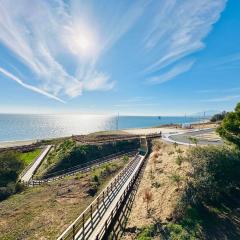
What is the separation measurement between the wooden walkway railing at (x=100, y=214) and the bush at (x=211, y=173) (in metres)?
7.18

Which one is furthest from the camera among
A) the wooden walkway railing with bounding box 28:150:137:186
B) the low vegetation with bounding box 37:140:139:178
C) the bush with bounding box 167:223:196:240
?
the low vegetation with bounding box 37:140:139:178

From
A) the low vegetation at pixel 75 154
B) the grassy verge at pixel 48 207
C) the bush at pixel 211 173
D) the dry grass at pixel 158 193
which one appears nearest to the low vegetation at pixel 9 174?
the grassy verge at pixel 48 207

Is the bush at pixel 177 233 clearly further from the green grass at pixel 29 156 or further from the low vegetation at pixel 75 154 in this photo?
the green grass at pixel 29 156

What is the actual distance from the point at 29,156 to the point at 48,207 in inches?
1387

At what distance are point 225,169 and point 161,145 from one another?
83.2 ft

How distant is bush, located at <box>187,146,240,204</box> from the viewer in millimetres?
23359

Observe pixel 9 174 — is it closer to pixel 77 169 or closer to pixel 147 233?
pixel 77 169

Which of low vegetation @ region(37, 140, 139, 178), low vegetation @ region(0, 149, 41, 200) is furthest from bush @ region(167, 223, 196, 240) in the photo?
low vegetation @ region(37, 140, 139, 178)

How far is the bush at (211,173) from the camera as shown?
76.6ft

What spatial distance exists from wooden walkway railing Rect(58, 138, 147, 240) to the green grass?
28.1 metres

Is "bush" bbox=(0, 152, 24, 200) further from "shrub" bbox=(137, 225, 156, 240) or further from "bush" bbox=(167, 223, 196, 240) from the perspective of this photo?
"bush" bbox=(167, 223, 196, 240)

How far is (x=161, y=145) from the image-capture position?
50250 millimetres

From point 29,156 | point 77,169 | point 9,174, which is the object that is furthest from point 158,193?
point 29,156

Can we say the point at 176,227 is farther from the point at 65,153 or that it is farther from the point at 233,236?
the point at 65,153
